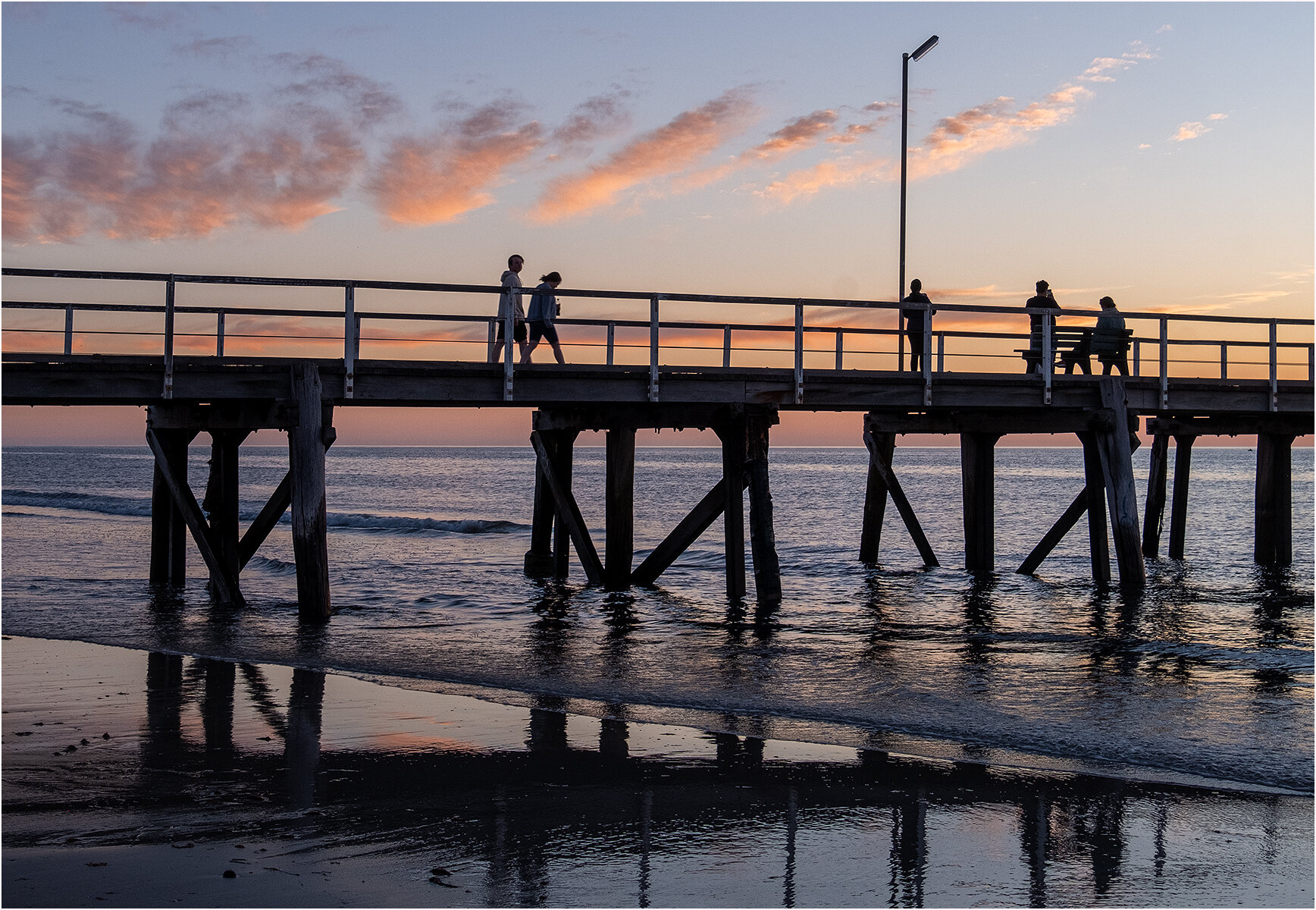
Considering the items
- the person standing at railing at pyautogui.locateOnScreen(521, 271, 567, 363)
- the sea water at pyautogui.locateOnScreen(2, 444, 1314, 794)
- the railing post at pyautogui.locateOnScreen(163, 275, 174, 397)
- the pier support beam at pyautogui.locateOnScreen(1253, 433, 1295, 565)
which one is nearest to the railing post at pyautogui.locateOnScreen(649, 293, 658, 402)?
the person standing at railing at pyautogui.locateOnScreen(521, 271, 567, 363)

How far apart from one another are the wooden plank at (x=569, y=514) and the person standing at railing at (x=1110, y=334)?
8008mm

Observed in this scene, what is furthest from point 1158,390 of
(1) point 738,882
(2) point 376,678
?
(1) point 738,882

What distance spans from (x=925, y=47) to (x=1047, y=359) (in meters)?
5.76

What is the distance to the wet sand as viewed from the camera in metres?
5.22

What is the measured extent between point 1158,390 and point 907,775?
38.2 feet

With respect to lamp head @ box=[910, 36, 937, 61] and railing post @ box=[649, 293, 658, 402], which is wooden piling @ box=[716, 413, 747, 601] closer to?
railing post @ box=[649, 293, 658, 402]

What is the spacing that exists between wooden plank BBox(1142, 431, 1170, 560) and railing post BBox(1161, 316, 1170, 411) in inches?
244

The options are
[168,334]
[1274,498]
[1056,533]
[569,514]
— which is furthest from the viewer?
[1274,498]

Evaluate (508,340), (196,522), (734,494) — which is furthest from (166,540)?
(734,494)

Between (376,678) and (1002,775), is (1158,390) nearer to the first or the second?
(1002,775)

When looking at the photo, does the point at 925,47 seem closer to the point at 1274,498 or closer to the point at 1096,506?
the point at 1096,506

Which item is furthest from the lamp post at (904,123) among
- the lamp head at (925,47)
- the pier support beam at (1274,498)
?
the pier support beam at (1274,498)

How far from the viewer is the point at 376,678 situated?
10469 mm

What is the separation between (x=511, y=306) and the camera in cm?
1316
